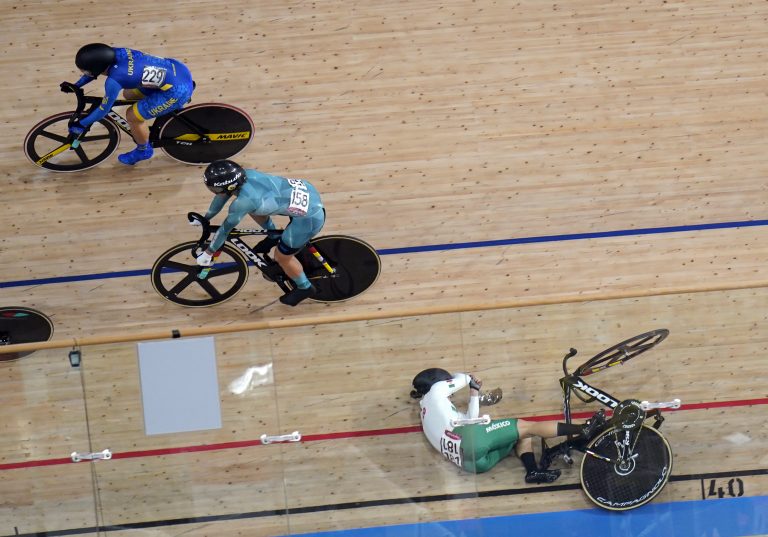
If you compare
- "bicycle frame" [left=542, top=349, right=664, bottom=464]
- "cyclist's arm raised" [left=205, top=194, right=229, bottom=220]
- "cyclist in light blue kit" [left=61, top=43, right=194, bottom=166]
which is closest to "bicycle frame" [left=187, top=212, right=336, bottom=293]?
"cyclist's arm raised" [left=205, top=194, right=229, bottom=220]

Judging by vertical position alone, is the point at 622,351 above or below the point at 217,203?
below

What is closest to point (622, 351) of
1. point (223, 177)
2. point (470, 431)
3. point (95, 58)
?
point (470, 431)

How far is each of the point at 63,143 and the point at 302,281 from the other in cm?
196

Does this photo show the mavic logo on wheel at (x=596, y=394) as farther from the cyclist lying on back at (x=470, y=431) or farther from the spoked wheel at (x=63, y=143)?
the spoked wheel at (x=63, y=143)

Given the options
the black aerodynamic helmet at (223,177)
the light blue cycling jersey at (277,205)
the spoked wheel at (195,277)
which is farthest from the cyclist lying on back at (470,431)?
the spoked wheel at (195,277)

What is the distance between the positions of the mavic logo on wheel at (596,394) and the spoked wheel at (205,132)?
2.98 m

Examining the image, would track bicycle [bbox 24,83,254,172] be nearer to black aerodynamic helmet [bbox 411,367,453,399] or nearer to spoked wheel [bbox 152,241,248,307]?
spoked wheel [bbox 152,241,248,307]

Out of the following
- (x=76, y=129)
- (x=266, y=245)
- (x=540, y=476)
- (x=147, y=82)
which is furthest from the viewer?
(x=76, y=129)

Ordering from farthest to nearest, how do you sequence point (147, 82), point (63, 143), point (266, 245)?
point (63, 143)
point (147, 82)
point (266, 245)

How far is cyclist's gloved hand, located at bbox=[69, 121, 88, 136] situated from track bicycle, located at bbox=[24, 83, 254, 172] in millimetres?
161

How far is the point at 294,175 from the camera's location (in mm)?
7859

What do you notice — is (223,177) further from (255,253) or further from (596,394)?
(596,394)

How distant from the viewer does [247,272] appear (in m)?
7.42

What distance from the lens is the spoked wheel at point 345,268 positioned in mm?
7402
